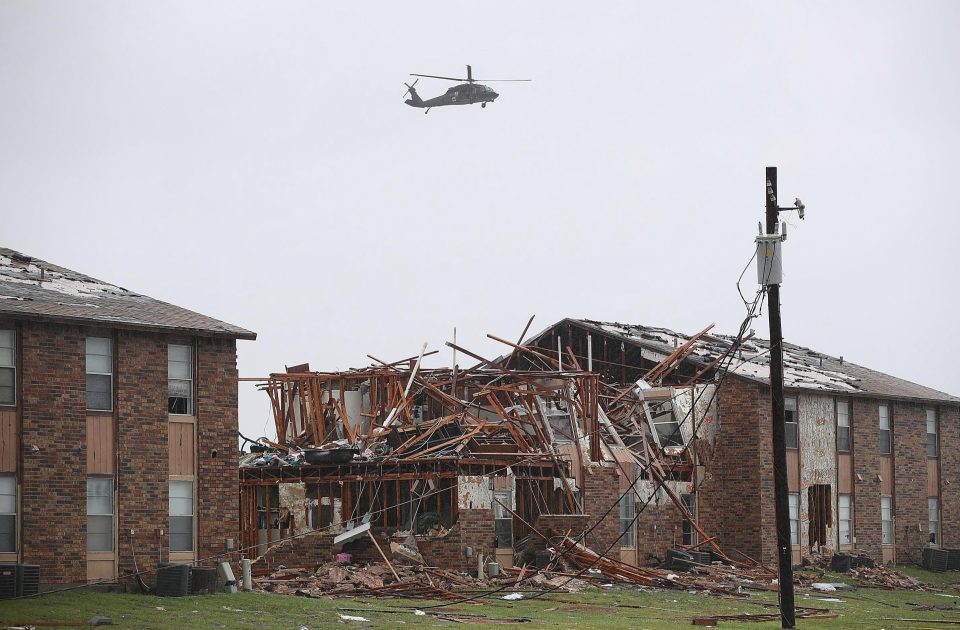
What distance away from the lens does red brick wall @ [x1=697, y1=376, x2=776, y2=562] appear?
41438mm

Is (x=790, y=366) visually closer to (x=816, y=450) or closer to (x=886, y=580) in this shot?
(x=816, y=450)

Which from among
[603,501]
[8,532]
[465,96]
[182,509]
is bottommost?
[603,501]

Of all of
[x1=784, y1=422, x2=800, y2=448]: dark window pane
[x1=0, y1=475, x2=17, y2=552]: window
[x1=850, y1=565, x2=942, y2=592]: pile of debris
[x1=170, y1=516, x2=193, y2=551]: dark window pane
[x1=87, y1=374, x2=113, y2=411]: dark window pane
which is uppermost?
[x1=87, y1=374, x2=113, y2=411]: dark window pane

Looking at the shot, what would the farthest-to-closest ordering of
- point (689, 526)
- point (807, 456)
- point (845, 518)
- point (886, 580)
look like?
point (845, 518), point (807, 456), point (689, 526), point (886, 580)

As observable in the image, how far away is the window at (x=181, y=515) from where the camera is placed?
1142 inches

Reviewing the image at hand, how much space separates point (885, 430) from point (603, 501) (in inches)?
573

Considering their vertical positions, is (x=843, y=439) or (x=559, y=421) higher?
(x=559, y=421)

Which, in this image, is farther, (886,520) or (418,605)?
(886,520)

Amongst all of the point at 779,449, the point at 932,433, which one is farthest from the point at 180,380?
the point at 932,433

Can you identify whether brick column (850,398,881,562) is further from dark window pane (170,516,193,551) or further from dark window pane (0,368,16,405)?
dark window pane (0,368,16,405)

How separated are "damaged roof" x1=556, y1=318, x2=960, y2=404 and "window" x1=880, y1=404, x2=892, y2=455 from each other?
0.64m

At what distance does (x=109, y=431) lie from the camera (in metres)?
28.2

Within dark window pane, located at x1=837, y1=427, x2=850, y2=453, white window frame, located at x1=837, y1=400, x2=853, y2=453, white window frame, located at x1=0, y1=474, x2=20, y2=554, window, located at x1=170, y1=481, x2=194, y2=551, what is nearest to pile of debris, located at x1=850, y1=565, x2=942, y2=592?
dark window pane, located at x1=837, y1=427, x2=850, y2=453

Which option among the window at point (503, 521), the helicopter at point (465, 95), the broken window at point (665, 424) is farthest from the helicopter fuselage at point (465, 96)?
the window at point (503, 521)
